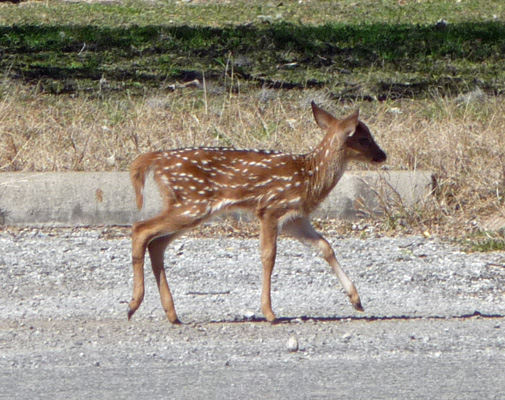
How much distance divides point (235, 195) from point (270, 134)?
12.6 ft

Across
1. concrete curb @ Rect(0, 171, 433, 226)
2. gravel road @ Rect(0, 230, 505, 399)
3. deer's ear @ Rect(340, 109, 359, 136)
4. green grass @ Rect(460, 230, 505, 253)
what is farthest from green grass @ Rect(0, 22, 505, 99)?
deer's ear @ Rect(340, 109, 359, 136)

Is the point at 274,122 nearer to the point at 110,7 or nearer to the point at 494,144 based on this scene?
the point at 494,144

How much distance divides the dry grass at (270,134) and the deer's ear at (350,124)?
211 centimetres

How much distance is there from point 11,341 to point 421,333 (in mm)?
2225

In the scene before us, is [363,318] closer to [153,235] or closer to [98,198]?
[153,235]

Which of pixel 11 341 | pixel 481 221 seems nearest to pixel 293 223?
pixel 11 341

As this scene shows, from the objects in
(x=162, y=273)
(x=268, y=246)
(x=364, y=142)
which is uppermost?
(x=364, y=142)

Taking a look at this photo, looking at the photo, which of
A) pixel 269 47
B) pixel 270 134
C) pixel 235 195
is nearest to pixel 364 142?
pixel 235 195

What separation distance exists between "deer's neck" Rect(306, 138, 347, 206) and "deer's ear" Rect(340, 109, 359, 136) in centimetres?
8

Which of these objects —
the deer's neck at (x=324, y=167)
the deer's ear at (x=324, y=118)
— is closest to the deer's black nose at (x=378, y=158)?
the deer's neck at (x=324, y=167)

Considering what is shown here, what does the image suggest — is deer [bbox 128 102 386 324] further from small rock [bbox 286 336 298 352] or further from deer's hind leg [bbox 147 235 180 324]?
small rock [bbox 286 336 298 352]

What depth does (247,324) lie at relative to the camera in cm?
557

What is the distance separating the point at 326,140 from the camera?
6.08 metres

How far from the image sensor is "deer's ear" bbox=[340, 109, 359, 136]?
5961 mm
